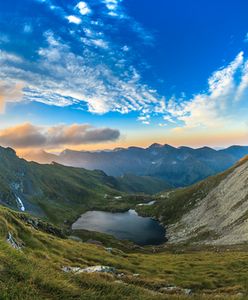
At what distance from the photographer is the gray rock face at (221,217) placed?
112775 mm

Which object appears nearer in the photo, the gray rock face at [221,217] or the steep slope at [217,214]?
the gray rock face at [221,217]

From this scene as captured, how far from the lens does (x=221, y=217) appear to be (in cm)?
13662

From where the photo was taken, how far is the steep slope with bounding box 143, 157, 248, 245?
115875mm

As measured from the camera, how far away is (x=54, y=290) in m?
13.0

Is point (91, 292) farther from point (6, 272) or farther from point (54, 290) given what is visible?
point (6, 272)

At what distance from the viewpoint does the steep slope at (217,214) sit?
4562 inches

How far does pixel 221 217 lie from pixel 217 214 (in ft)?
20.5

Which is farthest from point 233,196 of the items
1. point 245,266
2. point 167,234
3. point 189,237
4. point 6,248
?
point 6,248

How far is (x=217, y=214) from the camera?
14288 cm

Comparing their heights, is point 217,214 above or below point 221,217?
above

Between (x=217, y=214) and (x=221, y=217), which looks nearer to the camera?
(x=221, y=217)

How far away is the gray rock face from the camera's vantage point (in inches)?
4440

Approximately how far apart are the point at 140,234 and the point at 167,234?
17636 millimetres

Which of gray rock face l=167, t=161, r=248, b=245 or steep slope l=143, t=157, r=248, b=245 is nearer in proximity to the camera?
gray rock face l=167, t=161, r=248, b=245
